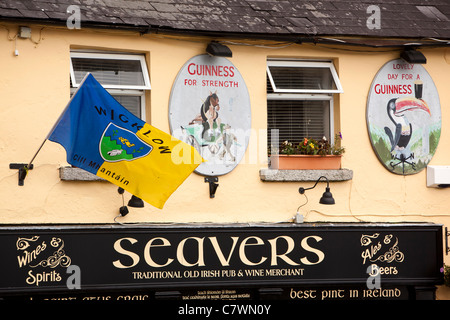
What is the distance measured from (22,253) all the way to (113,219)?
1.13m

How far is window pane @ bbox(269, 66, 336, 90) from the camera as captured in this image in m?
10.2

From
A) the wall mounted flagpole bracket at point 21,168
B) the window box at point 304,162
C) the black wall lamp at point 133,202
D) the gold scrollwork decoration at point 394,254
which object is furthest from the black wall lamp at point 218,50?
the gold scrollwork decoration at point 394,254

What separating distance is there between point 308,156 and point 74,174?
2978mm

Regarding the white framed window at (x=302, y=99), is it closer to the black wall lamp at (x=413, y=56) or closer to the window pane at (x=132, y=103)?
the black wall lamp at (x=413, y=56)

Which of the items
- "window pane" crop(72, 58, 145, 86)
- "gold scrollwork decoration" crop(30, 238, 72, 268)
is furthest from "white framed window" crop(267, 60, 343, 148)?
"gold scrollwork decoration" crop(30, 238, 72, 268)

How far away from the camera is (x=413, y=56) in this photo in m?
10.1

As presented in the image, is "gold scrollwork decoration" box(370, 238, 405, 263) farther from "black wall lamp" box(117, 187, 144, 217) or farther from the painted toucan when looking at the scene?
"black wall lamp" box(117, 187, 144, 217)

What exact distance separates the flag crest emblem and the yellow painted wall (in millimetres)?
817

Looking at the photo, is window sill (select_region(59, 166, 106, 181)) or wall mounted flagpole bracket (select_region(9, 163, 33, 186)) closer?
wall mounted flagpole bracket (select_region(9, 163, 33, 186))

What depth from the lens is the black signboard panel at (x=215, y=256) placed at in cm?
916

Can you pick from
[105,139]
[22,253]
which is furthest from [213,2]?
[22,253]

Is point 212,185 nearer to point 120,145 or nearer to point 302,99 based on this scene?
point 120,145
